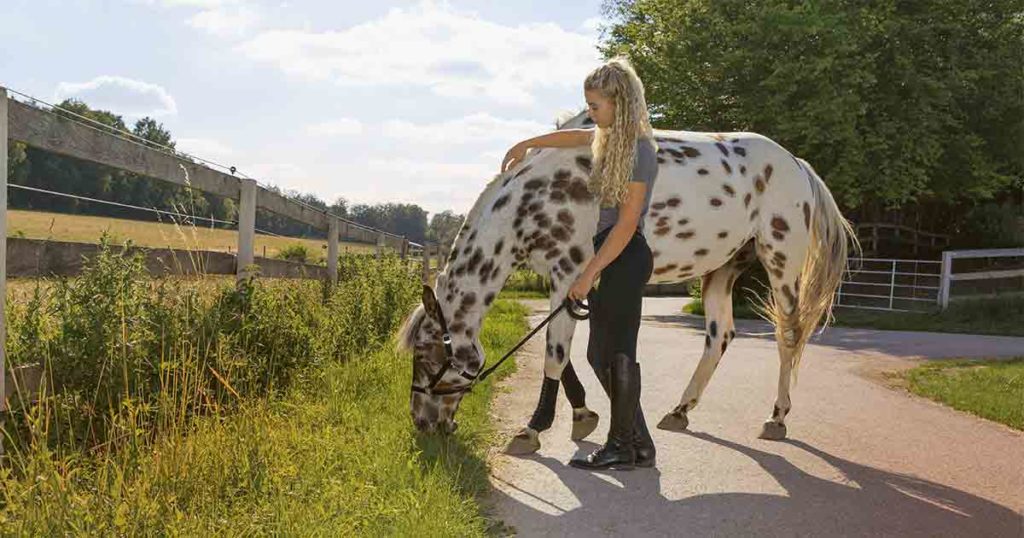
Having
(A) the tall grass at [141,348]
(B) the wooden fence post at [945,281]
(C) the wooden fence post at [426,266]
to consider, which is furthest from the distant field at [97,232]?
(B) the wooden fence post at [945,281]

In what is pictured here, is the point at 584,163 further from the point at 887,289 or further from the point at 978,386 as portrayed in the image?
the point at 887,289

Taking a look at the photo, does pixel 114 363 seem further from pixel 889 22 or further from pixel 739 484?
pixel 889 22

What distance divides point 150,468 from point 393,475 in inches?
44.3

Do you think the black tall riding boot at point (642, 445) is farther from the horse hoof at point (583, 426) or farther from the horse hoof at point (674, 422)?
the horse hoof at point (674, 422)

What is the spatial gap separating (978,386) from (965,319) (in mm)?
9943

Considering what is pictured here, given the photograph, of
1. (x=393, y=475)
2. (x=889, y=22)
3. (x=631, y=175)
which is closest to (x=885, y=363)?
(x=631, y=175)

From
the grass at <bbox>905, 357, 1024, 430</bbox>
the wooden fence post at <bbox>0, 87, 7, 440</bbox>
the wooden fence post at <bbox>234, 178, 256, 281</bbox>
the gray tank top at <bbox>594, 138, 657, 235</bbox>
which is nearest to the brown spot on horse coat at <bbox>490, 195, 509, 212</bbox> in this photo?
the gray tank top at <bbox>594, 138, 657, 235</bbox>

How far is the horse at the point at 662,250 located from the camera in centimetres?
518

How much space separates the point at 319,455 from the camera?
433 centimetres

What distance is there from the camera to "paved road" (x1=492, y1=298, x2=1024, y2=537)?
397 cm

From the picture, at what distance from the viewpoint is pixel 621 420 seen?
4688mm

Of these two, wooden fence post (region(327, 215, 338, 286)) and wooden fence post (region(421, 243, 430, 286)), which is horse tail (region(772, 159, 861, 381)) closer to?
wooden fence post (region(327, 215, 338, 286))

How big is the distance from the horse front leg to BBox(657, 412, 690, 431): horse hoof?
0.77 m

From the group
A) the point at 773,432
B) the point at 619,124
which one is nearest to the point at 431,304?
the point at 619,124
